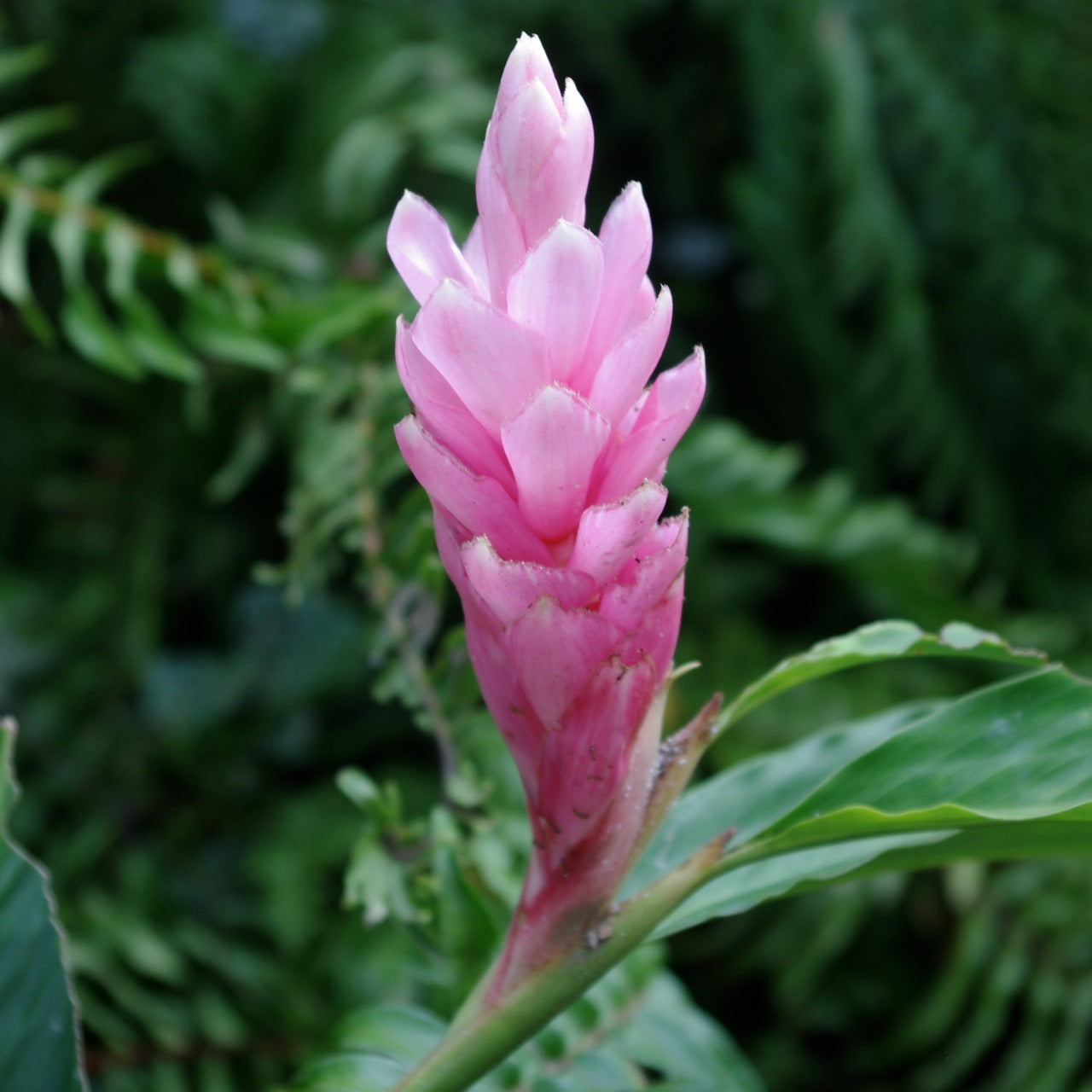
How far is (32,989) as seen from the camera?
16.8 inches

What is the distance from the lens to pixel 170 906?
46.3 inches

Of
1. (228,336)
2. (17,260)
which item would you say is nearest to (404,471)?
(228,336)

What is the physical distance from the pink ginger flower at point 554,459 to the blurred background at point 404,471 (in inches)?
8.2

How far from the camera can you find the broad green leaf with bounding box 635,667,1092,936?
41 cm

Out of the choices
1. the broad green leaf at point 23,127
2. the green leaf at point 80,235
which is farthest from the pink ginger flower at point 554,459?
the broad green leaf at point 23,127

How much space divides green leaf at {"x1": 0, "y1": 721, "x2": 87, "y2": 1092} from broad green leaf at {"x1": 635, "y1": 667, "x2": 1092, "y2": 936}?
9.3 inches

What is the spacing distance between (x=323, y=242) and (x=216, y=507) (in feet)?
1.22

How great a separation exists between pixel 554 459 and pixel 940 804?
0.20 m

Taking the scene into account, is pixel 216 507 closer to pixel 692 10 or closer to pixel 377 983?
pixel 377 983

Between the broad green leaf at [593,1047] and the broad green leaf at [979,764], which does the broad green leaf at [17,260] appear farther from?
the broad green leaf at [979,764]

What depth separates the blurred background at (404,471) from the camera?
98 cm

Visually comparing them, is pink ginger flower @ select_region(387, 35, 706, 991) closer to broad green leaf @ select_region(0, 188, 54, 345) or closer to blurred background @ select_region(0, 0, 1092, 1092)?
blurred background @ select_region(0, 0, 1092, 1092)

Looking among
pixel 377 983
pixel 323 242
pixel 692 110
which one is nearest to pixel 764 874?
pixel 377 983

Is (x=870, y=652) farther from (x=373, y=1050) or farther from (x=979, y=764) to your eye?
(x=373, y=1050)
